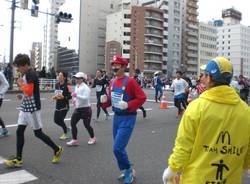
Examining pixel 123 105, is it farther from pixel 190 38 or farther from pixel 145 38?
pixel 190 38

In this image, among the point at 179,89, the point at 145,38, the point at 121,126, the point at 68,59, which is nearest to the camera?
the point at 121,126

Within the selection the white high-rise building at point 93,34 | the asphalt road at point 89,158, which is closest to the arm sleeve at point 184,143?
the asphalt road at point 89,158

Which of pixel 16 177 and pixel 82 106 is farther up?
pixel 82 106

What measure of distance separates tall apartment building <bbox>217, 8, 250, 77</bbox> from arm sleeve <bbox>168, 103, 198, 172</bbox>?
14355cm

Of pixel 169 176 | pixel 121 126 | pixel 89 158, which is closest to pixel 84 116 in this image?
pixel 89 158

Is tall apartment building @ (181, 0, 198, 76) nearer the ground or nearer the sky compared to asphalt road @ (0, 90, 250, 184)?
nearer the sky

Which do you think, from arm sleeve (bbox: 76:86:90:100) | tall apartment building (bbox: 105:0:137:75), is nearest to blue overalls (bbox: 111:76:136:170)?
arm sleeve (bbox: 76:86:90:100)

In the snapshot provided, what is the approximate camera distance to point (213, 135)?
291 centimetres

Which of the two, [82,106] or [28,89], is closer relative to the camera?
[28,89]

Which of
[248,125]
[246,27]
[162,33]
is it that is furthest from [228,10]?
[248,125]

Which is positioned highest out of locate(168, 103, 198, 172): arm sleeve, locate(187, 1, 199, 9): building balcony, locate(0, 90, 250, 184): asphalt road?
locate(187, 1, 199, 9): building balcony

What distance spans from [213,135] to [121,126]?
115 inches

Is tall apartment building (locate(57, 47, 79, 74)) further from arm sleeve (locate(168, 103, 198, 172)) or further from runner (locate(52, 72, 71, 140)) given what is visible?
arm sleeve (locate(168, 103, 198, 172))

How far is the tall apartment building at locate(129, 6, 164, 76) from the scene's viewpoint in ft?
319
